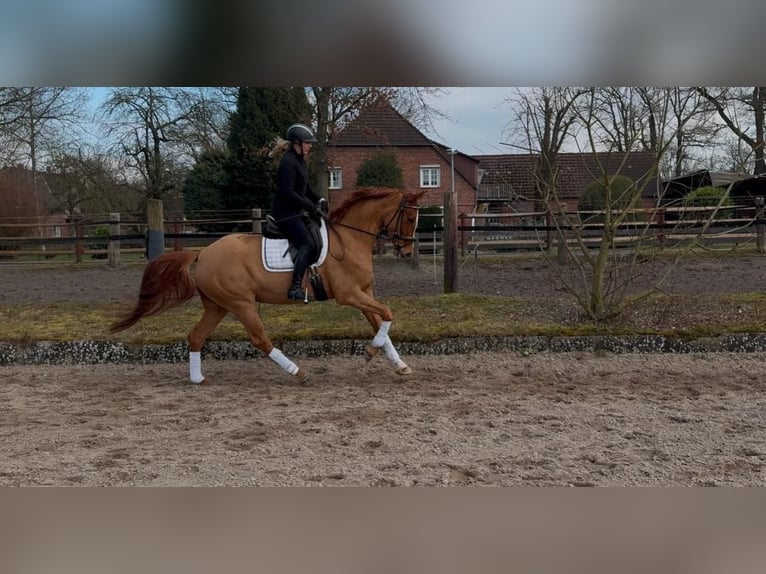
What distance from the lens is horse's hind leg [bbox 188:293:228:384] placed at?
17.9 ft

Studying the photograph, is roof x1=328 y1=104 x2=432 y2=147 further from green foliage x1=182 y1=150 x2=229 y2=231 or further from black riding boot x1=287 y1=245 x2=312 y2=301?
black riding boot x1=287 y1=245 x2=312 y2=301

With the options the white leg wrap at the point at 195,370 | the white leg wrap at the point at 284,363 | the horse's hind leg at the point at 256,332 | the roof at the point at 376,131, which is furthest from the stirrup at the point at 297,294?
the roof at the point at 376,131

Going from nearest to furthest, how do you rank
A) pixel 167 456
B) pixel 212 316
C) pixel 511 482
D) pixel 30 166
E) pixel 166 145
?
pixel 511 482 < pixel 167 456 < pixel 212 316 < pixel 30 166 < pixel 166 145

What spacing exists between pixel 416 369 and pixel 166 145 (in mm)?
15328

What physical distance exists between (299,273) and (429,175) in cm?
1150

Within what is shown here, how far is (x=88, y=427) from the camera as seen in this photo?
13.9ft

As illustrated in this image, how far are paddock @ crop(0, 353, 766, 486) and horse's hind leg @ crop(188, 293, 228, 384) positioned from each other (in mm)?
144

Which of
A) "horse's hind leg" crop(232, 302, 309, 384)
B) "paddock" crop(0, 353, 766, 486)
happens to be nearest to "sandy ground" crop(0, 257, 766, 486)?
"paddock" crop(0, 353, 766, 486)

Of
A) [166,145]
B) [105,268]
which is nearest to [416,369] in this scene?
[105,268]

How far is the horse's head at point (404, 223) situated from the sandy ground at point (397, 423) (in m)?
1.11

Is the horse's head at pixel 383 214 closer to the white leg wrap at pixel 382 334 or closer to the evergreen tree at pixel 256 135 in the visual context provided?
the white leg wrap at pixel 382 334

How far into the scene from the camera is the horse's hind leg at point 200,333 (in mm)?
5445

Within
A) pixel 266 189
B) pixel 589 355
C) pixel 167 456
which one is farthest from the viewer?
pixel 266 189

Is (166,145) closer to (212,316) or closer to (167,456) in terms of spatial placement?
(212,316)
